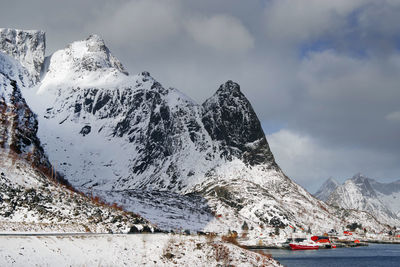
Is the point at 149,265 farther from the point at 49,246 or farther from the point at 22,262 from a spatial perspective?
the point at 22,262

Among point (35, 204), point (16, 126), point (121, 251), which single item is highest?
point (16, 126)

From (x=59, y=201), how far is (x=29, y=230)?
24.6 meters

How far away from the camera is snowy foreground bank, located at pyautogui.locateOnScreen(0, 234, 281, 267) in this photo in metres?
52.1

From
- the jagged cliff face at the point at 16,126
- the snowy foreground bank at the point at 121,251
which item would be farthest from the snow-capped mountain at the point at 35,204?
the snowy foreground bank at the point at 121,251

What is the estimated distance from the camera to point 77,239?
200 feet

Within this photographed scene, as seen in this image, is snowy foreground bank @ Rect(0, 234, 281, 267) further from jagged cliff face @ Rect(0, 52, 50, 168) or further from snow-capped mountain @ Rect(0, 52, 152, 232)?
jagged cliff face @ Rect(0, 52, 50, 168)

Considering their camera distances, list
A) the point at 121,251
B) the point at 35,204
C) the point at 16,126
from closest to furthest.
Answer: the point at 121,251 < the point at 35,204 < the point at 16,126

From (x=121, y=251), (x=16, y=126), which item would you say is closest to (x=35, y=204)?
(x=121, y=251)

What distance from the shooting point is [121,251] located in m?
62.3

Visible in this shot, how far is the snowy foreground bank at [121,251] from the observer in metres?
52.1

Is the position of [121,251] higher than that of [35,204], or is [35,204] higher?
[35,204]

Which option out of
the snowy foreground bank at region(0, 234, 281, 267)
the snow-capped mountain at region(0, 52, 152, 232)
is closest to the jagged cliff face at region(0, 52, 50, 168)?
the snow-capped mountain at region(0, 52, 152, 232)

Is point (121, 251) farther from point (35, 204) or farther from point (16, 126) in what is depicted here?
point (16, 126)

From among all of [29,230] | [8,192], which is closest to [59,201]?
[8,192]
